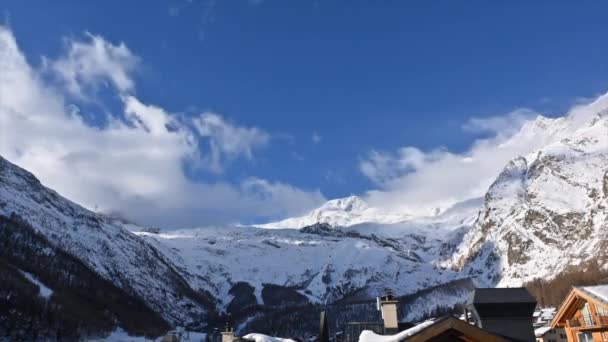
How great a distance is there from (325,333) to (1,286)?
188 metres

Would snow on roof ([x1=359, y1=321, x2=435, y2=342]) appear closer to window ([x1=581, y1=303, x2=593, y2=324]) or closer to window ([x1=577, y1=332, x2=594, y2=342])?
window ([x1=581, y1=303, x2=593, y2=324])

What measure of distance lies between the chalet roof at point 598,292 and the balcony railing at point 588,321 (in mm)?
1539

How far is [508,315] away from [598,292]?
953 centimetres

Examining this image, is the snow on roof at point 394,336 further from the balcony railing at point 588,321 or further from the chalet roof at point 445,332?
the balcony railing at point 588,321

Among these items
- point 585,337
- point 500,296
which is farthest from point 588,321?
point 500,296

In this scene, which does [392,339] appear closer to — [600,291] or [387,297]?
[387,297]

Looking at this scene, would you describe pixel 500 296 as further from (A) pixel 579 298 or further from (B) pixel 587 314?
(B) pixel 587 314

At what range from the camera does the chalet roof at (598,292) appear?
98.6ft

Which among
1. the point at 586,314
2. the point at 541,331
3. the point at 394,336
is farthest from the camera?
the point at 541,331

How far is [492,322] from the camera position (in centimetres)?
2466

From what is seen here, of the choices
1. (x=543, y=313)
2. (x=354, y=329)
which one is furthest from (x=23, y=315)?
(x=354, y=329)

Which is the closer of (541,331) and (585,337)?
(585,337)

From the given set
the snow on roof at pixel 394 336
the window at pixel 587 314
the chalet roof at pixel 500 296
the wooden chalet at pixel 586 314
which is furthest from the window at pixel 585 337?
the snow on roof at pixel 394 336

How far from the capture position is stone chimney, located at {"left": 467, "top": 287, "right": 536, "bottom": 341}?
961 inches
